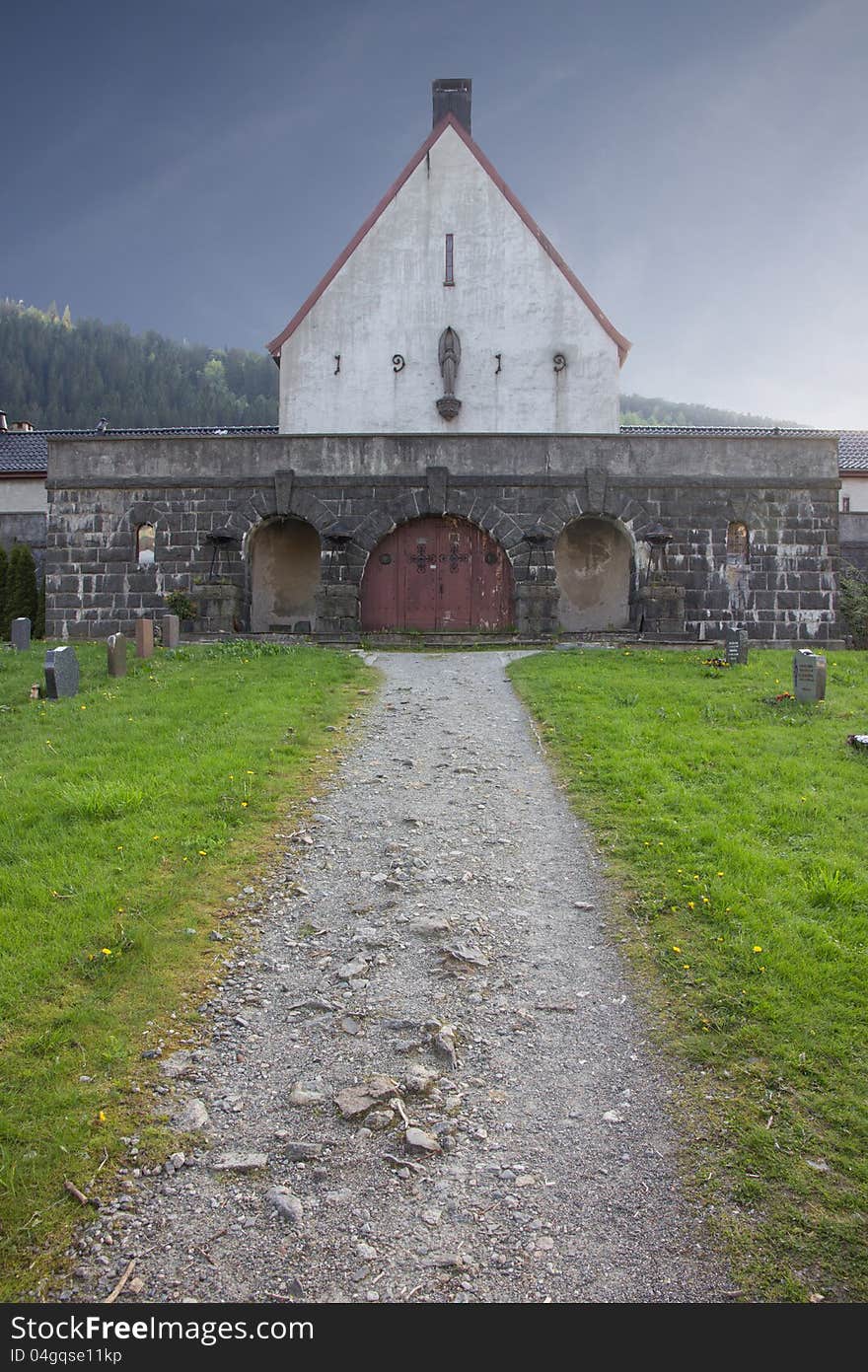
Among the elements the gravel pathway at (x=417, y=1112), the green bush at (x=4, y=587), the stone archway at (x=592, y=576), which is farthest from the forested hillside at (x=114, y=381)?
the gravel pathway at (x=417, y=1112)

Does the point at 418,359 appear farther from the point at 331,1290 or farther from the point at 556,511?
the point at 331,1290

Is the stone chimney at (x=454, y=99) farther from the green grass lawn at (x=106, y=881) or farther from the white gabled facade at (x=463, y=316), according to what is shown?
the green grass lawn at (x=106, y=881)

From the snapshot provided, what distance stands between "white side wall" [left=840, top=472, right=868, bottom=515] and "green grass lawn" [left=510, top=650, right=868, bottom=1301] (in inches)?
924

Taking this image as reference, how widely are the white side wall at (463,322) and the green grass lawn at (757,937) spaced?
52.0 ft

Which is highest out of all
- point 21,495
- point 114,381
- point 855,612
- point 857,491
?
point 114,381

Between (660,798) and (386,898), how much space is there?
115 inches

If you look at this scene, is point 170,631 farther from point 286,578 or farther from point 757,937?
point 757,937

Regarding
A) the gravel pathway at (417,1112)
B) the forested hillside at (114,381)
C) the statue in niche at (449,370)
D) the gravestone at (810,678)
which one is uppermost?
the forested hillside at (114,381)

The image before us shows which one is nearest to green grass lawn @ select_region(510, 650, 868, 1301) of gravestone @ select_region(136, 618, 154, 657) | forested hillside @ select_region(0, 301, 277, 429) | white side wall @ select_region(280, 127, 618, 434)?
gravestone @ select_region(136, 618, 154, 657)

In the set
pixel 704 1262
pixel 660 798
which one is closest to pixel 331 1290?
pixel 704 1262

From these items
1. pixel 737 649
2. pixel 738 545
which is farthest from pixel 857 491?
pixel 737 649

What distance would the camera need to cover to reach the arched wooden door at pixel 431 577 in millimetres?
19969

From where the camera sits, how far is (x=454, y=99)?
26.1m

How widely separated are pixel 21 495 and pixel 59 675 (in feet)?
79.2
